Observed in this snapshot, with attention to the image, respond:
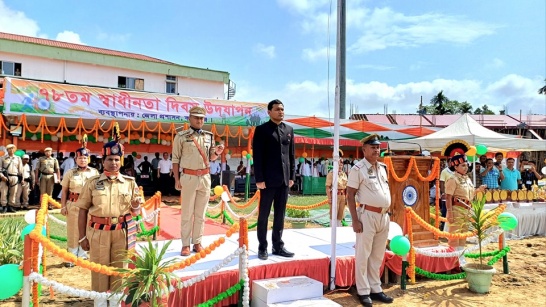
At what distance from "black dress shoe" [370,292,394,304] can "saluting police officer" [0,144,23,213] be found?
394 inches

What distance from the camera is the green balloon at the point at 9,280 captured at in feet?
9.60

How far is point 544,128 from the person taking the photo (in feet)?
114

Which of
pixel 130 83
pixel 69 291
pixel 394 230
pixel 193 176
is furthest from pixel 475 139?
pixel 130 83

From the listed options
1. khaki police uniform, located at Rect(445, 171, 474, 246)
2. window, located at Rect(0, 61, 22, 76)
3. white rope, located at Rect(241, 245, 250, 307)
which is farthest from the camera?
window, located at Rect(0, 61, 22, 76)

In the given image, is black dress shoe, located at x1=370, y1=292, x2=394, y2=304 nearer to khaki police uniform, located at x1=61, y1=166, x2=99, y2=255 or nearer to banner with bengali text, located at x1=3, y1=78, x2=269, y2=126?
khaki police uniform, located at x1=61, y1=166, x2=99, y2=255

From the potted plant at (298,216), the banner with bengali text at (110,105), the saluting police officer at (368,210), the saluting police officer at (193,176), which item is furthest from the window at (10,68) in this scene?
the saluting police officer at (368,210)

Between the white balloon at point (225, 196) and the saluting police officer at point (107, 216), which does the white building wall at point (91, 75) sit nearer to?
the white balloon at point (225, 196)

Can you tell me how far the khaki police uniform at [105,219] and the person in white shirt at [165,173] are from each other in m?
11.9

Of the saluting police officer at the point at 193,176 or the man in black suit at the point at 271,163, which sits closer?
the man in black suit at the point at 271,163

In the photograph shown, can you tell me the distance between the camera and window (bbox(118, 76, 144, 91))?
22.6 metres

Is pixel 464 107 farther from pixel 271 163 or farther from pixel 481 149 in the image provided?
pixel 271 163

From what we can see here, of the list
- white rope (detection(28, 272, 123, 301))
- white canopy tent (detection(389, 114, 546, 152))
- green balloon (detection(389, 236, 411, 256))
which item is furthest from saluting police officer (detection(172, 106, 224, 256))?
white canopy tent (detection(389, 114, 546, 152))

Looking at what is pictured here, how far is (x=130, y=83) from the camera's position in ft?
75.2

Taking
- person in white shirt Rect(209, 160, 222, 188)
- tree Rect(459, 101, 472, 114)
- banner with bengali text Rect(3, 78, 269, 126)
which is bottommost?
person in white shirt Rect(209, 160, 222, 188)
